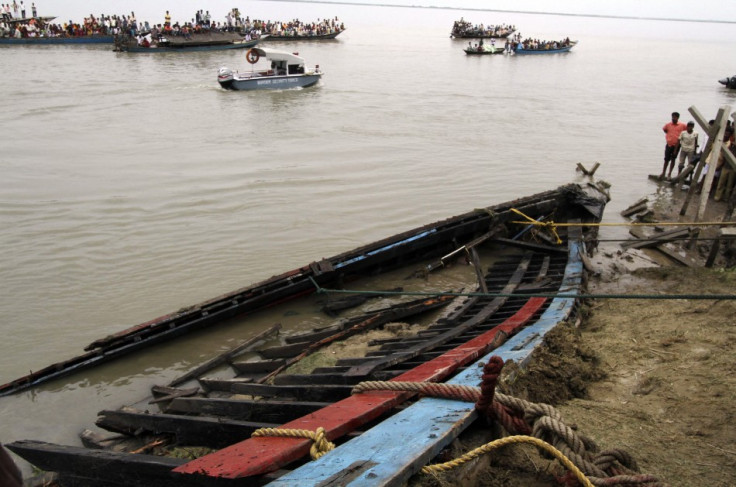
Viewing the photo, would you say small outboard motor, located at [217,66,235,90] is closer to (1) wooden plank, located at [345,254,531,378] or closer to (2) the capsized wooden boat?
(2) the capsized wooden boat

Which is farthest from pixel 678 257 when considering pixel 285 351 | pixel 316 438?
pixel 316 438

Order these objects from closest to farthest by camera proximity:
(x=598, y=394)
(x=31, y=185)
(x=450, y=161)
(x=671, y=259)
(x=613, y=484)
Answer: (x=613, y=484) < (x=598, y=394) < (x=671, y=259) < (x=31, y=185) < (x=450, y=161)

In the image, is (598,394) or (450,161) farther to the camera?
(450,161)

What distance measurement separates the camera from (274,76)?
92.5 ft

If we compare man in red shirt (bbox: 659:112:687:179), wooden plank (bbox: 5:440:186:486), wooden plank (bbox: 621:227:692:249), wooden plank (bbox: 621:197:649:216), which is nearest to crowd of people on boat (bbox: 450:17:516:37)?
man in red shirt (bbox: 659:112:687:179)

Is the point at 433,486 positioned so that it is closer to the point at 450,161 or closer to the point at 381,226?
the point at 381,226

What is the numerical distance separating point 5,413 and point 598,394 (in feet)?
20.8

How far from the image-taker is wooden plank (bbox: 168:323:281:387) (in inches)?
256

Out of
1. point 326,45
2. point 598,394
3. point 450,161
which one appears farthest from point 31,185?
point 326,45

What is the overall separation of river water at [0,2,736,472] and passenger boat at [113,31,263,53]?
5.30m

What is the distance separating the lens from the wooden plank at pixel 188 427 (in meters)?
3.69

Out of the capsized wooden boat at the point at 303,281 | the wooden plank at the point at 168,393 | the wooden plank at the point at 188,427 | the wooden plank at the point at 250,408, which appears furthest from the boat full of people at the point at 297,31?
the wooden plank at the point at 250,408

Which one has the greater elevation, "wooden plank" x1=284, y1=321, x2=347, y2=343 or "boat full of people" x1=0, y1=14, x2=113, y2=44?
"boat full of people" x1=0, y1=14, x2=113, y2=44

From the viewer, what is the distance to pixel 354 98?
28312 millimetres
